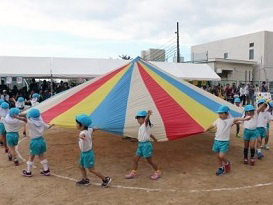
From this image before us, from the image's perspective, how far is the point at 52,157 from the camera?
6.39 metres

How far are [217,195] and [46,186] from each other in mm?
2405

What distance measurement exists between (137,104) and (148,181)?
1.46 meters

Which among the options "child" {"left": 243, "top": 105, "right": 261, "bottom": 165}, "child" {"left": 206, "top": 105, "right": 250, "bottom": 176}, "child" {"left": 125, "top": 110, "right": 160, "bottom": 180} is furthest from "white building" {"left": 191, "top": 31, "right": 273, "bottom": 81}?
"child" {"left": 125, "top": 110, "right": 160, "bottom": 180}

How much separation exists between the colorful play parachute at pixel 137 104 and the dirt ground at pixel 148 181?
726mm

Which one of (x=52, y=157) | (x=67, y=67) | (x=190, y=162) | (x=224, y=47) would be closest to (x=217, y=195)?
(x=190, y=162)

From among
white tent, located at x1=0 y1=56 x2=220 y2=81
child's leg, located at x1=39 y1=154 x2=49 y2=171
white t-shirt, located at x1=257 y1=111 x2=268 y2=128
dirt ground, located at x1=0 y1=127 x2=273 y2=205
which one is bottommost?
dirt ground, located at x1=0 y1=127 x2=273 y2=205

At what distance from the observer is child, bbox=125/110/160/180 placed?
4.91 meters

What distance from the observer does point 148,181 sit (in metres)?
4.90

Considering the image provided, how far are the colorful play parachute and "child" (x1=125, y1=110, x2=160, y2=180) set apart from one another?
0.21 meters

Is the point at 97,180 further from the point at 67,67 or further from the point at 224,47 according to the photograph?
the point at 224,47

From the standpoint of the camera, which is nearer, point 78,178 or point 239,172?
point 78,178

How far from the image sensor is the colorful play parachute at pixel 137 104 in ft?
17.7

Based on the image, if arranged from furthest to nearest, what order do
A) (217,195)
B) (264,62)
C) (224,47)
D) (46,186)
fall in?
1. (224,47)
2. (264,62)
3. (46,186)
4. (217,195)

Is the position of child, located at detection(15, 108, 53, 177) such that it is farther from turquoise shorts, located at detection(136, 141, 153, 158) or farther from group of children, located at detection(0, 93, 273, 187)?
turquoise shorts, located at detection(136, 141, 153, 158)
